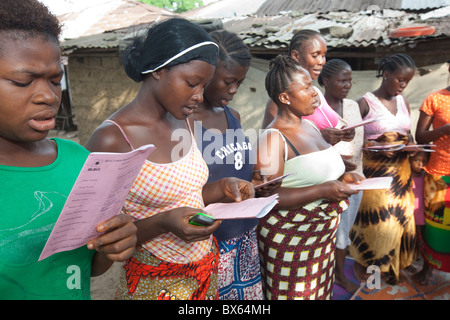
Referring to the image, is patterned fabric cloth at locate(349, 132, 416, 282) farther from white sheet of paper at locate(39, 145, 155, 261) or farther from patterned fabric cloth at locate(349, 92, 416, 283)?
white sheet of paper at locate(39, 145, 155, 261)

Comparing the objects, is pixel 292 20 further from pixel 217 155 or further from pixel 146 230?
pixel 146 230

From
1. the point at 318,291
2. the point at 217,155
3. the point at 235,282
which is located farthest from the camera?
the point at 318,291

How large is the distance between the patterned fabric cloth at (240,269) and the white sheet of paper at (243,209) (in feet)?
1.94

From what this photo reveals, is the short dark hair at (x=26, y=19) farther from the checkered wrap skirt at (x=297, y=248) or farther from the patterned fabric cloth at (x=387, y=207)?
the patterned fabric cloth at (x=387, y=207)

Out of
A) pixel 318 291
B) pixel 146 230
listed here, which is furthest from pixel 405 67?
pixel 146 230

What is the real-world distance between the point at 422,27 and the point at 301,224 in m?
3.49

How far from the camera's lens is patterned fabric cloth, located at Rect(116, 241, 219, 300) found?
5.32ft

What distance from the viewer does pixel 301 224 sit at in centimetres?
230

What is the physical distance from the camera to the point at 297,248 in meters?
2.33

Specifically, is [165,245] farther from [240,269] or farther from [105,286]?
[105,286]

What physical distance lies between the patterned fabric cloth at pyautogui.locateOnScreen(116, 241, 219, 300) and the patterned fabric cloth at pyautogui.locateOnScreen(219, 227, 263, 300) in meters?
0.49

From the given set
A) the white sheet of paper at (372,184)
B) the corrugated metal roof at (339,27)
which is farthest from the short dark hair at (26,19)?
the corrugated metal roof at (339,27)

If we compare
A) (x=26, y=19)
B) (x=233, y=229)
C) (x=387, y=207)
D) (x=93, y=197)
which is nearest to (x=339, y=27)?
(x=387, y=207)

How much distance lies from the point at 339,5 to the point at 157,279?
6655mm
